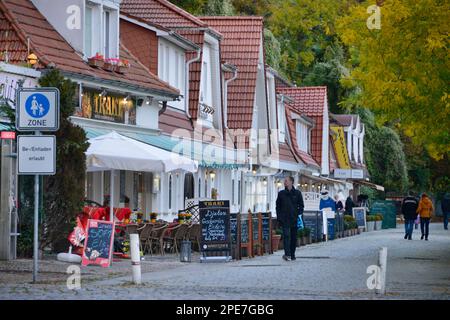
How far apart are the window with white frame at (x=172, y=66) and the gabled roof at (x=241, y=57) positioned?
26.4 feet

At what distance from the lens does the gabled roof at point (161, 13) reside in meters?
42.2

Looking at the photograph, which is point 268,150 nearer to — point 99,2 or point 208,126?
point 208,126

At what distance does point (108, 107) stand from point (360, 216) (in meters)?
32.0

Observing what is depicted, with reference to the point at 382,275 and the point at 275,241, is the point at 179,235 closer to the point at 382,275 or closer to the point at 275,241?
the point at 275,241

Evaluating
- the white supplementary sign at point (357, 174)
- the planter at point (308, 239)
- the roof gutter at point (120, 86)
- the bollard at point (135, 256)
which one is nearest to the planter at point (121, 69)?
the roof gutter at point (120, 86)

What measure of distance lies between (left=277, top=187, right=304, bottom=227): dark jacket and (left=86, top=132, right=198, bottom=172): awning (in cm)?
265

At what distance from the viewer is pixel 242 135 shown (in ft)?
160

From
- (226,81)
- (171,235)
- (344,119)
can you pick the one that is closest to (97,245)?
(171,235)

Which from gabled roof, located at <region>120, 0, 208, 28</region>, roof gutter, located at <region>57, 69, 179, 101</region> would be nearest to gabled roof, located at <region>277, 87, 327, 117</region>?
gabled roof, located at <region>120, 0, 208, 28</region>

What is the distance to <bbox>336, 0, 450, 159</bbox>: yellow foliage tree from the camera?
2758cm

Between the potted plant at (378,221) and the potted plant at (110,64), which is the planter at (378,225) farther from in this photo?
the potted plant at (110,64)

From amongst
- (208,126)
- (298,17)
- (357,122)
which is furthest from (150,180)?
(357,122)

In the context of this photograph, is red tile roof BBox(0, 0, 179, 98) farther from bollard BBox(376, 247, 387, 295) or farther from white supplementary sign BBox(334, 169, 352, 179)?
white supplementary sign BBox(334, 169, 352, 179)

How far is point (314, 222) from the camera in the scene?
45.5m
